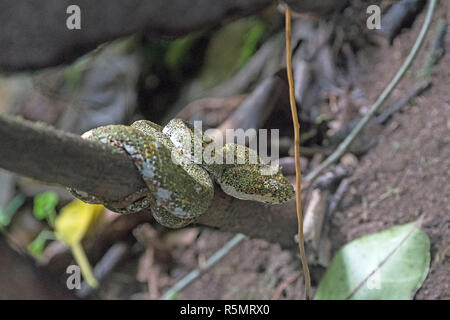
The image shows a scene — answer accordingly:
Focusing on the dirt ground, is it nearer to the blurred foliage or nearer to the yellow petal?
the yellow petal

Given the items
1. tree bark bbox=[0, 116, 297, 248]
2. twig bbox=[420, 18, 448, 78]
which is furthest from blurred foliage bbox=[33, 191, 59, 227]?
twig bbox=[420, 18, 448, 78]

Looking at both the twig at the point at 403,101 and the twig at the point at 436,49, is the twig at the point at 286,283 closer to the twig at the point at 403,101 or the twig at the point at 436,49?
the twig at the point at 403,101

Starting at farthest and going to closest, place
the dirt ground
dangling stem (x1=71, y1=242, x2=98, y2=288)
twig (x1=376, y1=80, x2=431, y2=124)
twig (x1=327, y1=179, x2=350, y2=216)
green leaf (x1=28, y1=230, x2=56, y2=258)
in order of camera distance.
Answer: green leaf (x1=28, y1=230, x2=56, y2=258), dangling stem (x1=71, y1=242, x2=98, y2=288), twig (x1=376, y1=80, x2=431, y2=124), twig (x1=327, y1=179, x2=350, y2=216), the dirt ground

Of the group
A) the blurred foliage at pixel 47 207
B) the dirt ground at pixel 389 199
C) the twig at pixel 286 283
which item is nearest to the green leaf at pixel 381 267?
the dirt ground at pixel 389 199

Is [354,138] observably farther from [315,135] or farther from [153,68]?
[153,68]

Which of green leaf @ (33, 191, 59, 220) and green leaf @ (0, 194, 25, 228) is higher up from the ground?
green leaf @ (33, 191, 59, 220)
